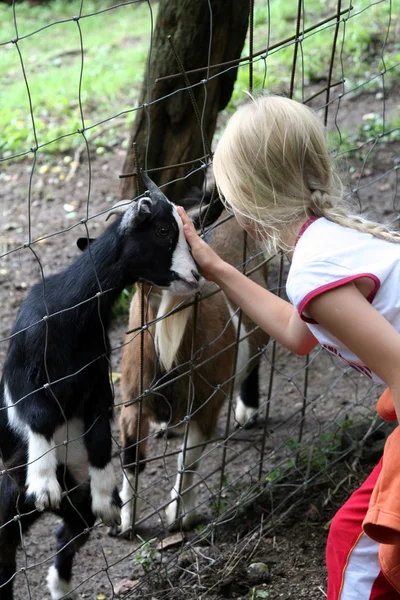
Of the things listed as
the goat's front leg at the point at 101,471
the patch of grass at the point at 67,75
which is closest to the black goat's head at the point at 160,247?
the goat's front leg at the point at 101,471

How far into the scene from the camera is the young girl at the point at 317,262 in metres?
1.90

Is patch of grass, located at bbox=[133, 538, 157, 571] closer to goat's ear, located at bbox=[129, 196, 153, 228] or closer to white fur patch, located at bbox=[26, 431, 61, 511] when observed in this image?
white fur patch, located at bbox=[26, 431, 61, 511]

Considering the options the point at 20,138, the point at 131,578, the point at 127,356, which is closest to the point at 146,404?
the point at 127,356

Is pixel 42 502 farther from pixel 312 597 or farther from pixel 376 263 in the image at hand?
pixel 376 263

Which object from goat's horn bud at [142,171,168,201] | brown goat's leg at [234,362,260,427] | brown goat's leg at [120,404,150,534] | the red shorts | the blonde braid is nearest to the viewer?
the blonde braid

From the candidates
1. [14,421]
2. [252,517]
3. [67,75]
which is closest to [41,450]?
[14,421]

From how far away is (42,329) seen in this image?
2.59 meters

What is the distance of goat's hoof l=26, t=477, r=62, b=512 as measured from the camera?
2.51 metres

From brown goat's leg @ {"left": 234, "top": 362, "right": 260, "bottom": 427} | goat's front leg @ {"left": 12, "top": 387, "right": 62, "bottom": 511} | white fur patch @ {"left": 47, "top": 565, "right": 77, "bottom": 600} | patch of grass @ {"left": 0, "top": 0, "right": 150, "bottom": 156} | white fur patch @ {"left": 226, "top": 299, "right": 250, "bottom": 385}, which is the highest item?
patch of grass @ {"left": 0, "top": 0, "right": 150, "bottom": 156}

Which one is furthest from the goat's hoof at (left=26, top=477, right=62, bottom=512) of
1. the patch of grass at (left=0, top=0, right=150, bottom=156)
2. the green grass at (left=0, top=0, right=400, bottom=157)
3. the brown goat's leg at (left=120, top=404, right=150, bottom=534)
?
the green grass at (left=0, top=0, right=400, bottom=157)

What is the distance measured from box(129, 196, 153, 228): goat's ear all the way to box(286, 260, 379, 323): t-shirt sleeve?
730 millimetres

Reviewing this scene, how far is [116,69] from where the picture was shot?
370 inches

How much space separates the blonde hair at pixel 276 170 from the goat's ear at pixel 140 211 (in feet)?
1.32

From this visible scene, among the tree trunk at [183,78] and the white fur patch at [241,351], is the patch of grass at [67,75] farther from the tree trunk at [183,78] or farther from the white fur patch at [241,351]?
the white fur patch at [241,351]
